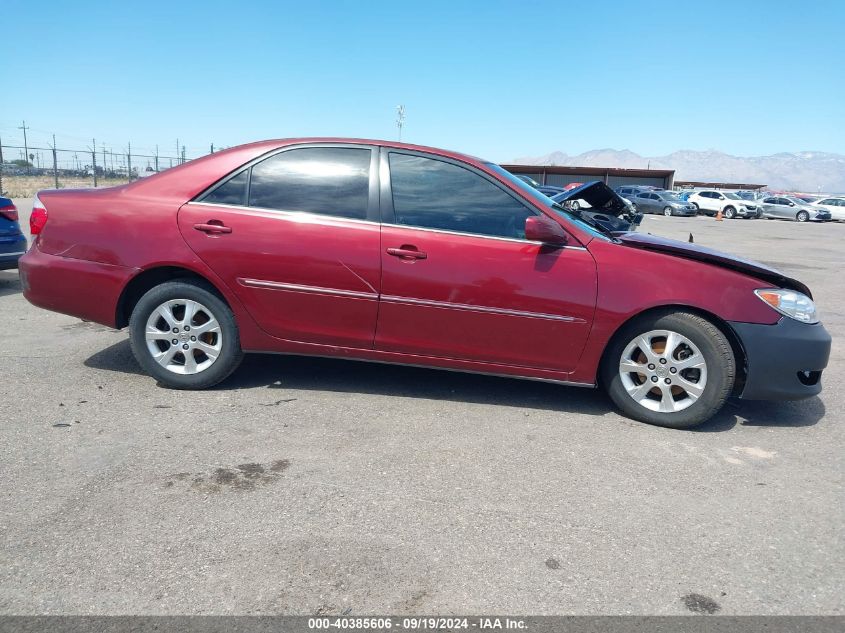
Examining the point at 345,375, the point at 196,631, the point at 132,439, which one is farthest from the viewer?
the point at 345,375

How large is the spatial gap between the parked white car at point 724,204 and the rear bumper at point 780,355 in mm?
37976

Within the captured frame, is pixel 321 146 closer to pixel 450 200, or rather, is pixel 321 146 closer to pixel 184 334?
pixel 450 200

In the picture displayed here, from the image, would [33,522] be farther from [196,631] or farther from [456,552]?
[456,552]

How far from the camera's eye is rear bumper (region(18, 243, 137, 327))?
4262mm

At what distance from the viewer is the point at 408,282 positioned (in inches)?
157

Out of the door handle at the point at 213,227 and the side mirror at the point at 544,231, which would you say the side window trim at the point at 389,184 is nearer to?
the side mirror at the point at 544,231

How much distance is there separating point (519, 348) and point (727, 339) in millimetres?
1264

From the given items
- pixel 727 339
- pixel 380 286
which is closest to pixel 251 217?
pixel 380 286

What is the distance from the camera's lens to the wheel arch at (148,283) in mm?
4230

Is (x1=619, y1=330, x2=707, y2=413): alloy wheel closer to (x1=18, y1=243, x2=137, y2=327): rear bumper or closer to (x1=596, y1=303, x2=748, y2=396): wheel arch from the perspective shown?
(x1=596, y1=303, x2=748, y2=396): wheel arch

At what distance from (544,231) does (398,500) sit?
6.04 feet

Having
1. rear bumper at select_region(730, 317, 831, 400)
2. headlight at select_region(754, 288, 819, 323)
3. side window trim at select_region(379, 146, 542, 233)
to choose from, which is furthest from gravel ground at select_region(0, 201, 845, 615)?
side window trim at select_region(379, 146, 542, 233)

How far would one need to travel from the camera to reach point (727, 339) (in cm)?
396

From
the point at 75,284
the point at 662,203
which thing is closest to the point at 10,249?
the point at 75,284
